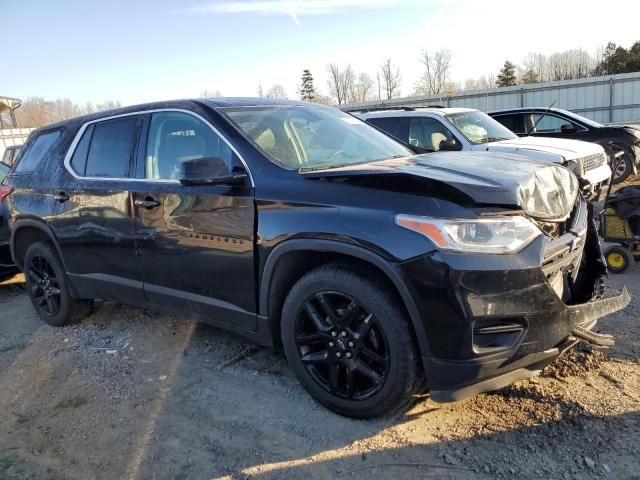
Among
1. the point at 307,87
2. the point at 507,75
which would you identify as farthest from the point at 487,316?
the point at 307,87

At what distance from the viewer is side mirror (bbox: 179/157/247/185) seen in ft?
10.2

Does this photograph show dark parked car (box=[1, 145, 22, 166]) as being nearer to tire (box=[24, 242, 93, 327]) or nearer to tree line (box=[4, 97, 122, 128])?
tire (box=[24, 242, 93, 327])

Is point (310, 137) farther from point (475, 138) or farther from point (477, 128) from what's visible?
point (477, 128)

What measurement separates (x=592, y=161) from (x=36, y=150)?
7772 millimetres

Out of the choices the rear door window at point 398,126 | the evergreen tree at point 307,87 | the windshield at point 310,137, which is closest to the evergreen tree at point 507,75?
the evergreen tree at point 307,87

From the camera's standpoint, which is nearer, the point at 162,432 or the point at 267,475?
the point at 267,475

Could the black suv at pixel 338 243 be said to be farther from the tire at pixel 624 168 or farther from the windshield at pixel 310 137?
the tire at pixel 624 168

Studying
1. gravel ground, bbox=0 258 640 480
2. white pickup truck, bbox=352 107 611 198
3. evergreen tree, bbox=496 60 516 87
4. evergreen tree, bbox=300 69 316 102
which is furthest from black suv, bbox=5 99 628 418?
evergreen tree, bbox=300 69 316 102

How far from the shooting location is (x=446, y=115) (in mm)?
8305

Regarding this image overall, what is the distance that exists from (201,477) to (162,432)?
1.70 ft

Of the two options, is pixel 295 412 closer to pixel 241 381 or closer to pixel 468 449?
pixel 241 381

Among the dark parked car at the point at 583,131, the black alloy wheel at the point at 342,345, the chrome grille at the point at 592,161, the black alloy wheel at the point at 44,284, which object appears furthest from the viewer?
the dark parked car at the point at 583,131

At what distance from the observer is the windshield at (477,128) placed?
321 inches

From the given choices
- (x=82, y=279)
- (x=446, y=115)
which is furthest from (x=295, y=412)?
(x=446, y=115)
